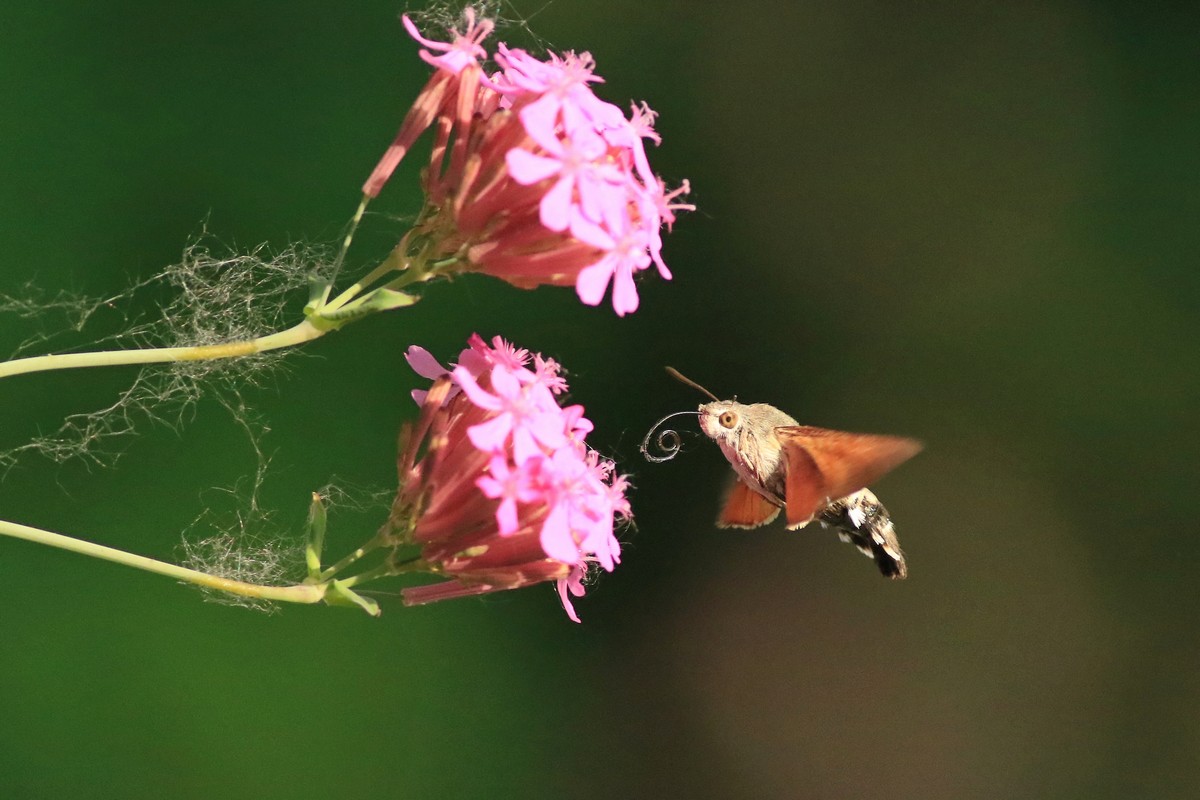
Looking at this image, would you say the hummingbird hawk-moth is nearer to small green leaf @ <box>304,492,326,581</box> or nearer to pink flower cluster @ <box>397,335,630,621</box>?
pink flower cluster @ <box>397,335,630,621</box>

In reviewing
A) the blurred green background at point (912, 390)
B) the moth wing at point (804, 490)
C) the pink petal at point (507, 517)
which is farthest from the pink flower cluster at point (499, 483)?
the blurred green background at point (912, 390)

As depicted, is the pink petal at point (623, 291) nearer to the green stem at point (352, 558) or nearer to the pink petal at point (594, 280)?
the pink petal at point (594, 280)

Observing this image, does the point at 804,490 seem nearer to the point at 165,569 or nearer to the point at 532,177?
the point at 532,177

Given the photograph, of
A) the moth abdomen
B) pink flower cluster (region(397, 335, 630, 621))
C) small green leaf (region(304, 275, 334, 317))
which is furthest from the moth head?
small green leaf (region(304, 275, 334, 317))

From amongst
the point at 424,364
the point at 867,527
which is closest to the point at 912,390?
the point at 867,527

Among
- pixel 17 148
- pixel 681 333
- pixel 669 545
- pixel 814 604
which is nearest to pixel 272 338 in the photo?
pixel 17 148
